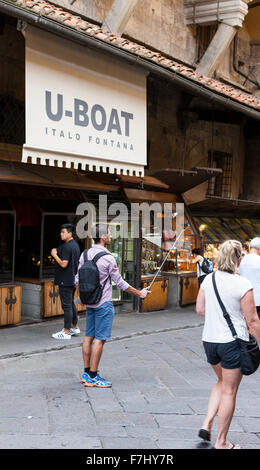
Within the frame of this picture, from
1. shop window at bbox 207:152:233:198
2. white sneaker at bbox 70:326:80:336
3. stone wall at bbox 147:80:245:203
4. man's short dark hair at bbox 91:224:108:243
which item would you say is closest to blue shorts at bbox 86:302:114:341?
man's short dark hair at bbox 91:224:108:243

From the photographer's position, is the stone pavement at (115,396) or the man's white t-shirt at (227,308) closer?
the man's white t-shirt at (227,308)

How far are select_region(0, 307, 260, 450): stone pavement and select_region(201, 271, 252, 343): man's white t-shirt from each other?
106cm

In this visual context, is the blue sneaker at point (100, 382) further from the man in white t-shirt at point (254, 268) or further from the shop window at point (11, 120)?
the shop window at point (11, 120)

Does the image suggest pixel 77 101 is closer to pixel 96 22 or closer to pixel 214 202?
pixel 96 22

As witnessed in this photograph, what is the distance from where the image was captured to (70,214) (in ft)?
35.8

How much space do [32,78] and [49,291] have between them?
4066mm

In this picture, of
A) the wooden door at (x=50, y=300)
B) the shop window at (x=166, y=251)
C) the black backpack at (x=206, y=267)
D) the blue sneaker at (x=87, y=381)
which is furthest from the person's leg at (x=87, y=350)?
the shop window at (x=166, y=251)

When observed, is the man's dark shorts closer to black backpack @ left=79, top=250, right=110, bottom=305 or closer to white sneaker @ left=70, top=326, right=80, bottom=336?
black backpack @ left=79, top=250, right=110, bottom=305

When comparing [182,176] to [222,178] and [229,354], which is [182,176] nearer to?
[222,178]

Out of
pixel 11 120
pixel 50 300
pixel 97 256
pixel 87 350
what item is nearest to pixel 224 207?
pixel 50 300

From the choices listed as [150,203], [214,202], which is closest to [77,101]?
[150,203]

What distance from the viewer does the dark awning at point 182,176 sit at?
12.6m

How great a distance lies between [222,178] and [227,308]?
14208 mm

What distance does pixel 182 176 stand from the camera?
12852mm
